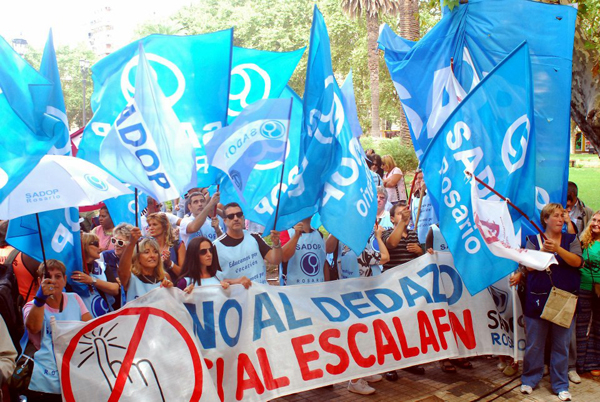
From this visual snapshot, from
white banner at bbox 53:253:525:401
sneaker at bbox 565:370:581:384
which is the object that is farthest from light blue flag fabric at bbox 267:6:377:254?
sneaker at bbox 565:370:581:384

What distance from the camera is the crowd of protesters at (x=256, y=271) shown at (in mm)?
4559

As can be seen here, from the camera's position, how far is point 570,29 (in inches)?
245

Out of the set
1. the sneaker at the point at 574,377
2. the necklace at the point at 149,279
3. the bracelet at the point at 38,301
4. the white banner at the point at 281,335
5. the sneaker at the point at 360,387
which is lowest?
the sneaker at the point at 574,377

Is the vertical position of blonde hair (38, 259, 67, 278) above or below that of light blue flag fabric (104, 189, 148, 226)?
below

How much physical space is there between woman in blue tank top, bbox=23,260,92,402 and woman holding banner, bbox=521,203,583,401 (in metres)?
3.87

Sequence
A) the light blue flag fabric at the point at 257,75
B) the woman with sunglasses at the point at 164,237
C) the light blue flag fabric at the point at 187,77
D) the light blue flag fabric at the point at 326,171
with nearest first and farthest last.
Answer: the light blue flag fabric at the point at 326,171
the woman with sunglasses at the point at 164,237
the light blue flag fabric at the point at 187,77
the light blue flag fabric at the point at 257,75

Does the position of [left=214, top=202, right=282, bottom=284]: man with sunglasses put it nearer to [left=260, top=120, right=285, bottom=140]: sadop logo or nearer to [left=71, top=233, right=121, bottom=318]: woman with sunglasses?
[left=260, top=120, right=285, bottom=140]: sadop logo

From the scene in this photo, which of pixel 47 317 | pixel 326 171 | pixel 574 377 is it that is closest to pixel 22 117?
pixel 47 317

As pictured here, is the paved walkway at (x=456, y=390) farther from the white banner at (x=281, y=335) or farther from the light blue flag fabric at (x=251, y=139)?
the light blue flag fabric at (x=251, y=139)

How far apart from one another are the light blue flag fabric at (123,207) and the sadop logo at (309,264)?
1838 millimetres

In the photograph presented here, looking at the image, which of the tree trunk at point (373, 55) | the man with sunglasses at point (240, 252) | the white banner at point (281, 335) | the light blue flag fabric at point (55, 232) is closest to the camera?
the white banner at point (281, 335)

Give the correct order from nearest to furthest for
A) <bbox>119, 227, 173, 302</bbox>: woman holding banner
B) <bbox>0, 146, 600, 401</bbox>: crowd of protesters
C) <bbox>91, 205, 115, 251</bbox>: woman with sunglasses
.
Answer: <bbox>0, 146, 600, 401</bbox>: crowd of protesters → <bbox>119, 227, 173, 302</bbox>: woman holding banner → <bbox>91, 205, 115, 251</bbox>: woman with sunglasses

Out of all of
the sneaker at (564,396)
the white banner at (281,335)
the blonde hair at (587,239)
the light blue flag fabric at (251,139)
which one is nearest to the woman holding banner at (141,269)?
the white banner at (281,335)

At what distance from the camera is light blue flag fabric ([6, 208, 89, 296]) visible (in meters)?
4.88
